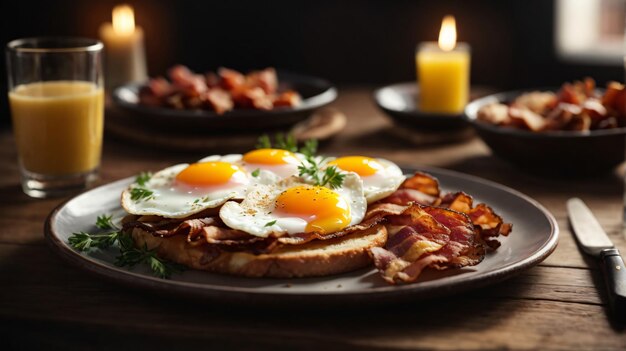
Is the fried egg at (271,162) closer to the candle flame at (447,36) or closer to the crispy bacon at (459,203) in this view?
the crispy bacon at (459,203)

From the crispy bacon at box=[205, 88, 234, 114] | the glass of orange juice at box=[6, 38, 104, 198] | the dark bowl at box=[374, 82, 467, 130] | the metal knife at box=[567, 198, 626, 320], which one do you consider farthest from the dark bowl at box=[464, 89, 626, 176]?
the glass of orange juice at box=[6, 38, 104, 198]

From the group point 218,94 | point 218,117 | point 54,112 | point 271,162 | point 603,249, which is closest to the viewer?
point 603,249

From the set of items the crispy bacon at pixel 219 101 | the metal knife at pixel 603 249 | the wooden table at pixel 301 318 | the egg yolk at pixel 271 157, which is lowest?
the wooden table at pixel 301 318

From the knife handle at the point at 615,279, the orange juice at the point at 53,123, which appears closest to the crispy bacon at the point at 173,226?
the orange juice at the point at 53,123

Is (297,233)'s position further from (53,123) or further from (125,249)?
(53,123)

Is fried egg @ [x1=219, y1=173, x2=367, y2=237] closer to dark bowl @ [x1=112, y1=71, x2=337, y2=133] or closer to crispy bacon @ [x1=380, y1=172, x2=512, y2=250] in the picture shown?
crispy bacon @ [x1=380, y1=172, x2=512, y2=250]

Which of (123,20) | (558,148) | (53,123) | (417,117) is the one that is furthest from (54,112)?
(123,20)

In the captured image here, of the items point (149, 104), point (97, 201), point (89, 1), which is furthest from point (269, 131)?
point (89, 1)
